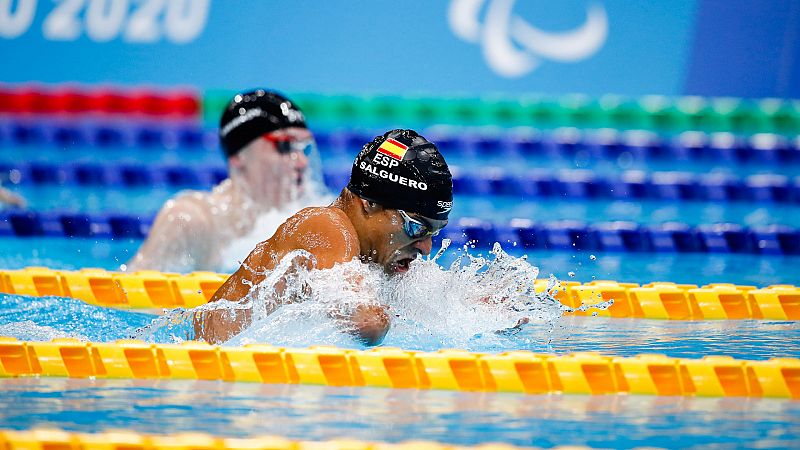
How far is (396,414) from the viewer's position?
9.67 ft

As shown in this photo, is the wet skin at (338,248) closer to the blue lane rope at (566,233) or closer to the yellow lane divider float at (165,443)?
the yellow lane divider float at (165,443)

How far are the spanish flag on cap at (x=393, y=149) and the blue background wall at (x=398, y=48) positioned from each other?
5673 millimetres

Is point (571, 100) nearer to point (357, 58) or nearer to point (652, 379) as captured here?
point (357, 58)

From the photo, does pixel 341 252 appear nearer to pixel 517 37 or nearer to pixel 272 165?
pixel 272 165

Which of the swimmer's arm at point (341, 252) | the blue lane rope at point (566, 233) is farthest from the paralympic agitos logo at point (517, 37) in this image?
the swimmer's arm at point (341, 252)

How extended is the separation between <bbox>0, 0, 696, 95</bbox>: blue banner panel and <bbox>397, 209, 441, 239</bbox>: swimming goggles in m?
5.77

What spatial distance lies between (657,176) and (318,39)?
3.23 meters

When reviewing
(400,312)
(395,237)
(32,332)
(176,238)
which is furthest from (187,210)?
(395,237)

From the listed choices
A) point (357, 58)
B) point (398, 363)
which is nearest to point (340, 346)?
point (398, 363)

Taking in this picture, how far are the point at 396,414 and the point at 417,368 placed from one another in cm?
35

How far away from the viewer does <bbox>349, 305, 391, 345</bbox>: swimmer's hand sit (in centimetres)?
325

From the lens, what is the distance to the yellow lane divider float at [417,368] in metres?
3.24

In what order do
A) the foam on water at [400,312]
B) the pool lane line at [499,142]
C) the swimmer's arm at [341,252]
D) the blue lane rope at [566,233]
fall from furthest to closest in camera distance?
the pool lane line at [499,142], the blue lane rope at [566,233], the foam on water at [400,312], the swimmer's arm at [341,252]

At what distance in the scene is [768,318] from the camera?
4.24 meters
